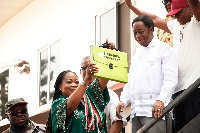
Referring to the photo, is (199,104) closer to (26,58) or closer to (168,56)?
(168,56)

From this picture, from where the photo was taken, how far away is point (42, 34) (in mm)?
14547

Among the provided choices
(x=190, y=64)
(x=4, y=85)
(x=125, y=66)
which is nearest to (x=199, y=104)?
(x=190, y=64)

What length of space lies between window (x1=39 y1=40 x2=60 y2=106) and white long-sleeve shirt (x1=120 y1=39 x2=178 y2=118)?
7696mm

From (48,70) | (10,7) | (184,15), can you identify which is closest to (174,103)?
(184,15)

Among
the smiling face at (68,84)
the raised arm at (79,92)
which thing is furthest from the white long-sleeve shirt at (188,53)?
the smiling face at (68,84)

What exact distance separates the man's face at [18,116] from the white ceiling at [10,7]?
7298 millimetres

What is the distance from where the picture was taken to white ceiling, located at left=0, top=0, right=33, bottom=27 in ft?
50.1

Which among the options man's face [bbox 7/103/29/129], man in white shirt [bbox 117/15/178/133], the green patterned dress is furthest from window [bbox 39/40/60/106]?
the green patterned dress

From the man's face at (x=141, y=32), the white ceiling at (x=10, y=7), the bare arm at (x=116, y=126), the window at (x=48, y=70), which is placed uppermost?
the white ceiling at (x=10, y=7)

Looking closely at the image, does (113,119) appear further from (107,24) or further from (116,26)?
(107,24)

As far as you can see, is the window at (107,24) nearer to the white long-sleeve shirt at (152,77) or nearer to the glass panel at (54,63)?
the glass panel at (54,63)

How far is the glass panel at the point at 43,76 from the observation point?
1425 centimetres

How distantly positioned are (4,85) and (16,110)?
28.0ft

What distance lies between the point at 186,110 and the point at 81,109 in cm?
106
